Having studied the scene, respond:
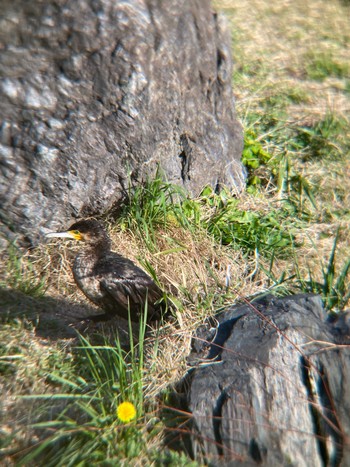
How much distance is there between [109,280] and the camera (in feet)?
14.2

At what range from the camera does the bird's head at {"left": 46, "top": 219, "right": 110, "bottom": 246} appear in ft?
15.1

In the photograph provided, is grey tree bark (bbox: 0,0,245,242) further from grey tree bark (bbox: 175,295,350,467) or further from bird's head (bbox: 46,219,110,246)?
grey tree bark (bbox: 175,295,350,467)

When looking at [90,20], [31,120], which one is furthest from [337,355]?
[90,20]

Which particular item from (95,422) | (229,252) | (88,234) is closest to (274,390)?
(95,422)

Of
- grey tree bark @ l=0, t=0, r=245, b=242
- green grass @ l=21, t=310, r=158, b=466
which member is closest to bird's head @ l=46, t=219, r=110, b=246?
grey tree bark @ l=0, t=0, r=245, b=242

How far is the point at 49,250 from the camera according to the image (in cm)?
471

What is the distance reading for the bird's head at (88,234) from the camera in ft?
15.1

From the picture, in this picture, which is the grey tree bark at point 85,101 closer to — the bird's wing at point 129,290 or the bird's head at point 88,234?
the bird's head at point 88,234

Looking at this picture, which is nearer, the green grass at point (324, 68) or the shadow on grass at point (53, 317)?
the shadow on grass at point (53, 317)

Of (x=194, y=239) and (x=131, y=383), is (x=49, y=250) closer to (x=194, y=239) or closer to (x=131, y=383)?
(x=194, y=239)

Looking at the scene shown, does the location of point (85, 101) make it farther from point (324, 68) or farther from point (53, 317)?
point (324, 68)

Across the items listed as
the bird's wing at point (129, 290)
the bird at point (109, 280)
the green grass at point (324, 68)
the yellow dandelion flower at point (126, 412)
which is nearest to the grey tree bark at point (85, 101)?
the bird at point (109, 280)

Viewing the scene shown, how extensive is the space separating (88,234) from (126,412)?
5.62 feet

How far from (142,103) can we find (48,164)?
91 centimetres
